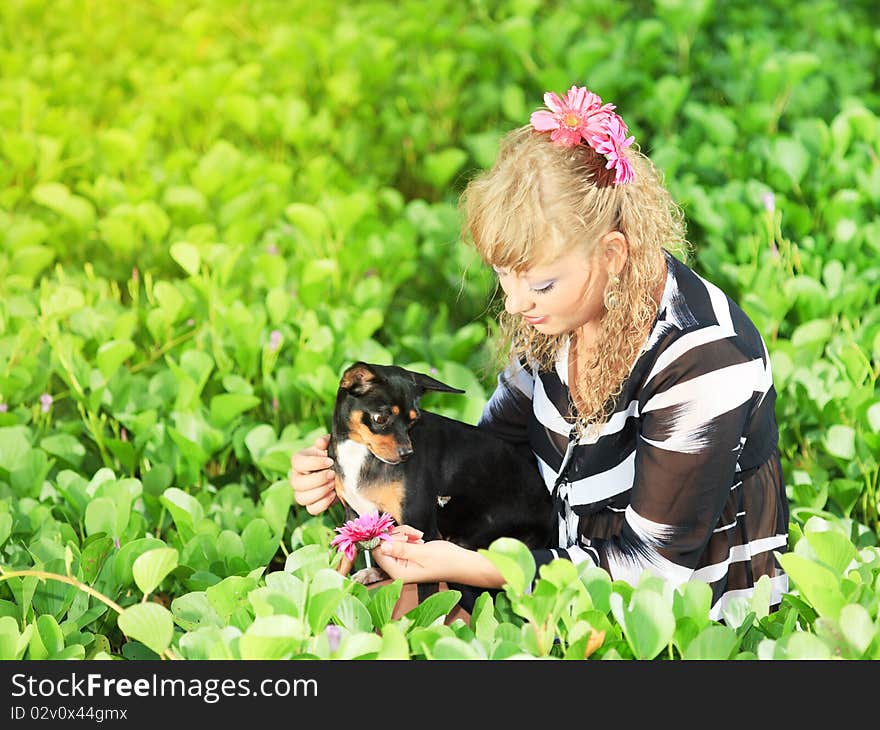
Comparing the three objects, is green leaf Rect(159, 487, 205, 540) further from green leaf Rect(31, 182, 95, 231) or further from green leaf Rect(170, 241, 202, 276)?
green leaf Rect(31, 182, 95, 231)

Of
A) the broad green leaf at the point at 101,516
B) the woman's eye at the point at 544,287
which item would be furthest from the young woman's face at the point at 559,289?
the broad green leaf at the point at 101,516

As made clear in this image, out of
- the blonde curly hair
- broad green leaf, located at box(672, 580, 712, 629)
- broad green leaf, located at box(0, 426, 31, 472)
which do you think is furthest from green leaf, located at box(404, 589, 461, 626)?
broad green leaf, located at box(0, 426, 31, 472)

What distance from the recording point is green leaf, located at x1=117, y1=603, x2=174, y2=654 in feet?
5.21

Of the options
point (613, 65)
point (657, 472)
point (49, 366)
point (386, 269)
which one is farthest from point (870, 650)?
point (613, 65)

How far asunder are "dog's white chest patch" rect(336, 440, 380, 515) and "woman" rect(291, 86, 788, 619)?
15 centimetres

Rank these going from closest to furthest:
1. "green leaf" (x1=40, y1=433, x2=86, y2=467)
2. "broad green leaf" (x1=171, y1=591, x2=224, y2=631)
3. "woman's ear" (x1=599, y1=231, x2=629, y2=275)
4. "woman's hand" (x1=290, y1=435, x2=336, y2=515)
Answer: "broad green leaf" (x1=171, y1=591, x2=224, y2=631) → "woman's ear" (x1=599, y1=231, x2=629, y2=275) → "woman's hand" (x1=290, y1=435, x2=336, y2=515) → "green leaf" (x1=40, y1=433, x2=86, y2=467)

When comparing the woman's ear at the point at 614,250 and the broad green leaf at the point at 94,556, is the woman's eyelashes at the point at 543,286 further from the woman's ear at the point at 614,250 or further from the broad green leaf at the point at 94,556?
the broad green leaf at the point at 94,556

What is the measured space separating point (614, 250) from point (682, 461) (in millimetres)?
369

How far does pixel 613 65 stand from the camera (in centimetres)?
488

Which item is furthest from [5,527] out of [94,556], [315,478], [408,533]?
[408,533]

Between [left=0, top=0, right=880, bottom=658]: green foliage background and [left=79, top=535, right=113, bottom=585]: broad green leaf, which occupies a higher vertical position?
[left=79, top=535, right=113, bottom=585]: broad green leaf

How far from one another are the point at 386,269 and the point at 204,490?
1.40 meters

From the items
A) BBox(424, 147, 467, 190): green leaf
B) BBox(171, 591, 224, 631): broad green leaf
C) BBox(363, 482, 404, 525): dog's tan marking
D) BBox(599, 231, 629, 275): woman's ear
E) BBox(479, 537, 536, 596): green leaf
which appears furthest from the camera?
BBox(424, 147, 467, 190): green leaf
